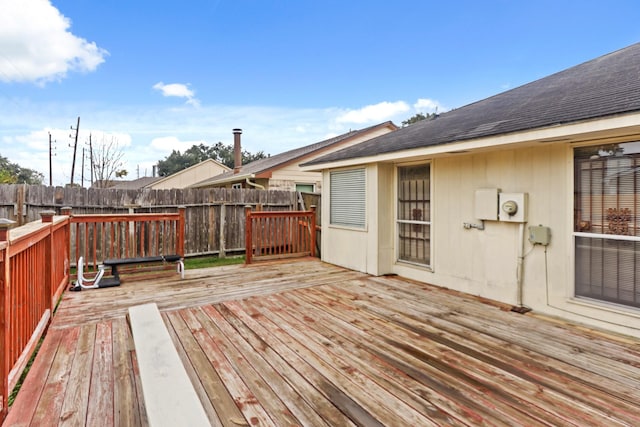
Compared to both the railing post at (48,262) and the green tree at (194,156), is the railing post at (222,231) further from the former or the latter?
the green tree at (194,156)

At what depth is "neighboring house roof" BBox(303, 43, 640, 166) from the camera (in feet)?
9.73

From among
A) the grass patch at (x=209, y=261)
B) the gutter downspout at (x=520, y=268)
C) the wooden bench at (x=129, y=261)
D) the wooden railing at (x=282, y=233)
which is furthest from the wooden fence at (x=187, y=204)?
the gutter downspout at (x=520, y=268)

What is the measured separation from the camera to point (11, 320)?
2086 millimetres

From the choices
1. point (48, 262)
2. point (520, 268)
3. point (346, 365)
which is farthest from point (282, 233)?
point (346, 365)

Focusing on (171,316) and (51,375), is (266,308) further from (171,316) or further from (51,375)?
(51,375)

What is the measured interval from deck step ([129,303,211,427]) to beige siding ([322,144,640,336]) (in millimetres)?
3625

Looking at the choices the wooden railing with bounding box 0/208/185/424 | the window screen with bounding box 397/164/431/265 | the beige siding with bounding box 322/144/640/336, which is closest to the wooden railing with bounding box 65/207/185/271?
the wooden railing with bounding box 0/208/185/424

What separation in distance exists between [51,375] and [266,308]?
1.95 metres

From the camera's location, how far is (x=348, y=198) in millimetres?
6004

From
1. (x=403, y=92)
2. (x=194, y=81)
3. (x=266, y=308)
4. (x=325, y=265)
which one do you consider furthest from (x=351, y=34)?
(x=266, y=308)

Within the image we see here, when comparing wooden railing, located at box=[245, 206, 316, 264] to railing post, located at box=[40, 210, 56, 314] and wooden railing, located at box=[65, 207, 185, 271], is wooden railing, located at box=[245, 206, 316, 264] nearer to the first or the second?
wooden railing, located at box=[65, 207, 185, 271]

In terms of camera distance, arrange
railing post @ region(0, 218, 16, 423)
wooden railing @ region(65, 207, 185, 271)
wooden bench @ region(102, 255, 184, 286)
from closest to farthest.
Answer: railing post @ region(0, 218, 16, 423)
wooden bench @ region(102, 255, 184, 286)
wooden railing @ region(65, 207, 185, 271)

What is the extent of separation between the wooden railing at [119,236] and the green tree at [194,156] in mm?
31165

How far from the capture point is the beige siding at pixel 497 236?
3.41 meters
